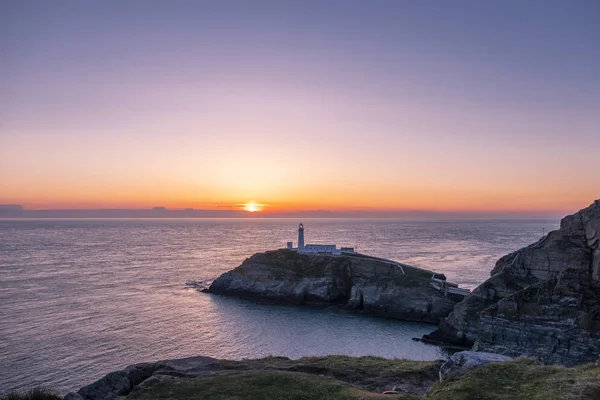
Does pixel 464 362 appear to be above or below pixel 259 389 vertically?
above

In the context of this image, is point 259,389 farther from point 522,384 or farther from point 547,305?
point 547,305

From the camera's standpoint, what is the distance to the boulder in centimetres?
1775

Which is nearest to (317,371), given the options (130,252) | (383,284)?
(383,284)

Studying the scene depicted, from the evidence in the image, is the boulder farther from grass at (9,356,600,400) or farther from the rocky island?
grass at (9,356,600,400)

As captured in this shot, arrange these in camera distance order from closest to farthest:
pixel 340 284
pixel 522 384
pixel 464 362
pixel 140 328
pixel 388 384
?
pixel 522 384 < pixel 464 362 < pixel 388 384 < pixel 140 328 < pixel 340 284

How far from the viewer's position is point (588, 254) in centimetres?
4156

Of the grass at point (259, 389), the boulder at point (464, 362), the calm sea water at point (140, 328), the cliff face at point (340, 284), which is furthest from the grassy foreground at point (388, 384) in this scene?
the cliff face at point (340, 284)

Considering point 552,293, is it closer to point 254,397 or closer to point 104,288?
point 254,397

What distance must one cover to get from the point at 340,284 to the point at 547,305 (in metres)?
36.0

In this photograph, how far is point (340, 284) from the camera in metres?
67.9

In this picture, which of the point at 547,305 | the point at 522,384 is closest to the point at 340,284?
the point at 547,305

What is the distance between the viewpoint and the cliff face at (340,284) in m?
58.5

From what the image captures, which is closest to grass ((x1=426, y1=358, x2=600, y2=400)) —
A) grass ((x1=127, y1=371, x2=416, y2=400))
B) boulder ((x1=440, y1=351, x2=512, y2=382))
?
boulder ((x1=440, y1=351, x2=512, y2=382))

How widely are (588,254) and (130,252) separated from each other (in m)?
116
